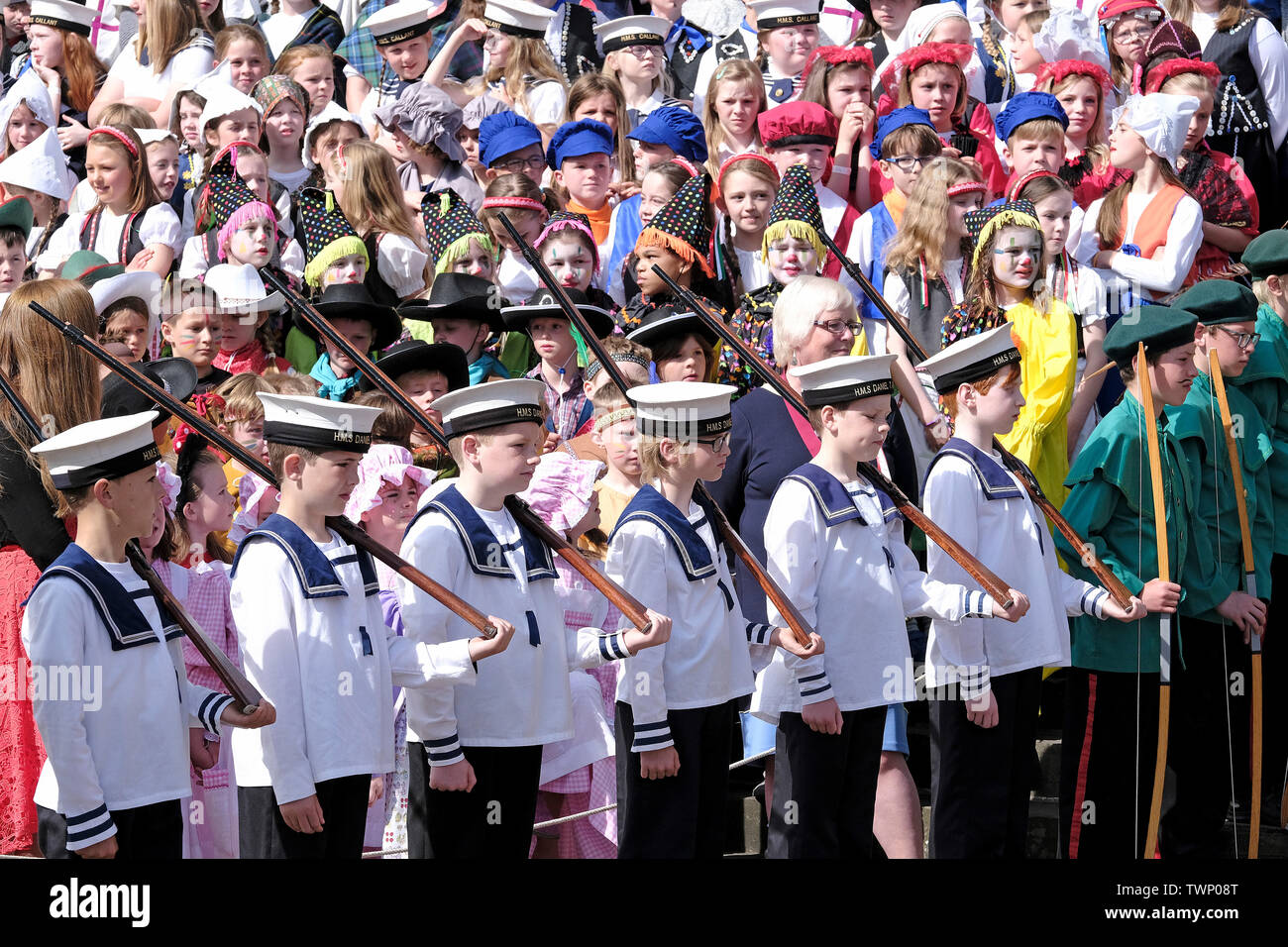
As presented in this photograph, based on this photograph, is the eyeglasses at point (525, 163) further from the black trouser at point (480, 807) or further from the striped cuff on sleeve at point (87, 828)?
the striped cuff on sleeve at point (87, 828)

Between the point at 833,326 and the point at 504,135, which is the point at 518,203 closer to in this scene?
the point at 504,135

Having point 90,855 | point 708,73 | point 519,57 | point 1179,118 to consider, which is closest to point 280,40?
point 519,57

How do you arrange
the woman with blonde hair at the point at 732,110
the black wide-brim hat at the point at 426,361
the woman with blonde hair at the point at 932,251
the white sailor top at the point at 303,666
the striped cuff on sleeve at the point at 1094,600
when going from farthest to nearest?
the woman with blonde hair at the point at 732,110 < the woman with blonde hair at the point at 932,251 < the black wide-brim hat at the point at 426,361 < the striped cuff on sleeve at the point at 1094,600 < the white sailor top at the point at 303,666

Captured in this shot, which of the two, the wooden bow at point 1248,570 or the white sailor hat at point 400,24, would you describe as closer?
the wooden bow at point 1248,570

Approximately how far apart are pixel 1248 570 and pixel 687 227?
2.93 meters

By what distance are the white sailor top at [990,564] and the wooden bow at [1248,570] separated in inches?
35.3

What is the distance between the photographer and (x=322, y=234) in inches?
348

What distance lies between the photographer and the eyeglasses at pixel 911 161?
9.07m

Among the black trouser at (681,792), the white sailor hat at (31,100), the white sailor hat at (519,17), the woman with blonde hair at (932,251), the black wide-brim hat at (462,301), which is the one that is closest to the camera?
the black trouser at (681,792)

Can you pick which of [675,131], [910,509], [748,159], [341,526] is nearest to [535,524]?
[341,526]

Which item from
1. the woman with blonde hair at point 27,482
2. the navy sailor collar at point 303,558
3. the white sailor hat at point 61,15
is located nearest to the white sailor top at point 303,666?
the navy sailor collar at point 303,558

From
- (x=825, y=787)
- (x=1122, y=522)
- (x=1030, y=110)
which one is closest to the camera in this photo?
(x=825, y=787)

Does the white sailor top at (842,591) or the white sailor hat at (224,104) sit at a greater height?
the white sailor hat at (224,104)

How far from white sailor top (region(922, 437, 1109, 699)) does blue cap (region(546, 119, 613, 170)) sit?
3.74m
